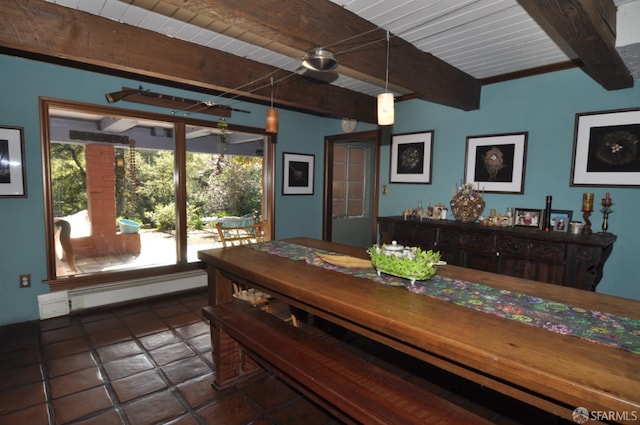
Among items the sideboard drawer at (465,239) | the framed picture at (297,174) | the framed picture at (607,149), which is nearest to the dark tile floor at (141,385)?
the sideboard drawer at (465,239)

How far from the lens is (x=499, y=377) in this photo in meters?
1.02

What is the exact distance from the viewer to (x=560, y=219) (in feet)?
9.76

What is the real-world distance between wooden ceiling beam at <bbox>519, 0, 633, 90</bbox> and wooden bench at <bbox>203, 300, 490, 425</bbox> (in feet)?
6.25

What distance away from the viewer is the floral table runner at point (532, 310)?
3.86ft

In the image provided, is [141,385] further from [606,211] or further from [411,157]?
[606,211]

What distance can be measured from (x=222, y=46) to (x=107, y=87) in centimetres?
143

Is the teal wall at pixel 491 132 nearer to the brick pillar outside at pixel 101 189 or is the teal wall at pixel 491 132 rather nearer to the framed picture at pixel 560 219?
the framed picture at pixel 560 219

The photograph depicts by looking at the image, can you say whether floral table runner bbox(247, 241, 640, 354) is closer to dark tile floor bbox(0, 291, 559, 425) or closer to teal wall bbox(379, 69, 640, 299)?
dark tile floor bbox(0, 291, 559, 425)

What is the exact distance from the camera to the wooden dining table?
35.5 inches

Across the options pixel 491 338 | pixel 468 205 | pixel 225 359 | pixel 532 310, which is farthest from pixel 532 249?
pixel 225 359

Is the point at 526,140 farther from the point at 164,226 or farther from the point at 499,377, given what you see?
the point at 164,226

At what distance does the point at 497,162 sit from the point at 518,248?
1011mm

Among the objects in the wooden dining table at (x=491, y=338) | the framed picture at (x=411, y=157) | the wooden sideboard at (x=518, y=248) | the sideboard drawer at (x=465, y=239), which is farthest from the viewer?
the framed picture at (x=411, y=157)

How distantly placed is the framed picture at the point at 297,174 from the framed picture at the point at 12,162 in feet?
9.31
